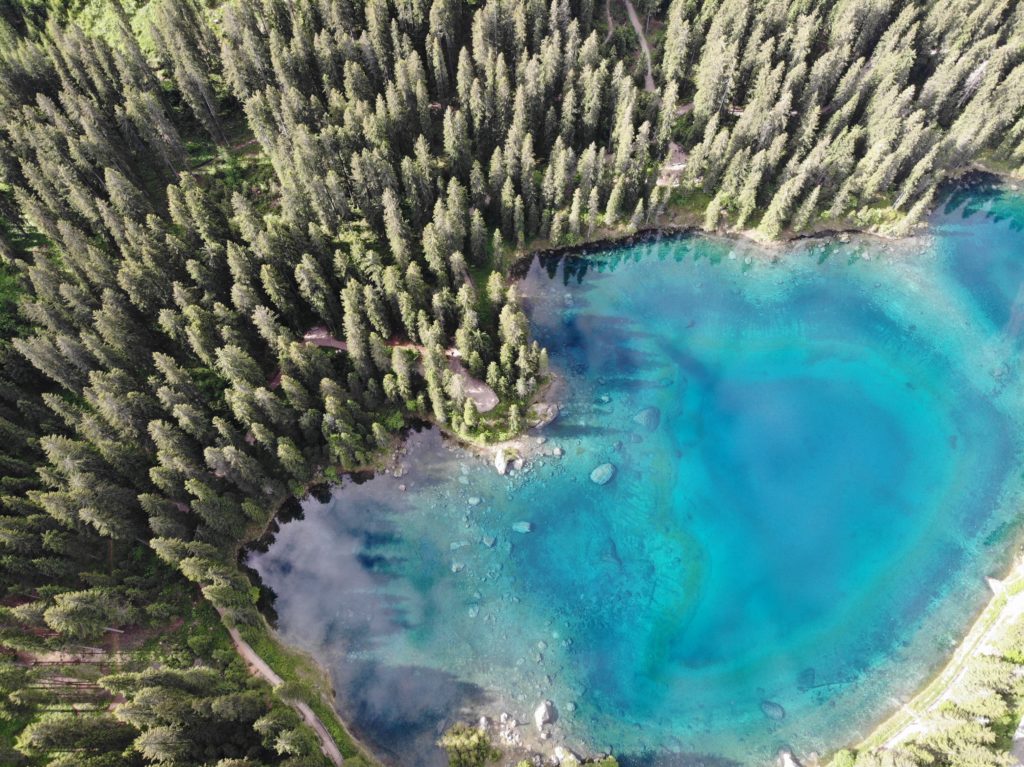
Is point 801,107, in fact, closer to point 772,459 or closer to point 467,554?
point 772,459

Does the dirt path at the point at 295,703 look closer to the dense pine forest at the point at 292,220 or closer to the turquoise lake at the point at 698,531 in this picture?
the dense pine forest at the point at 292,220

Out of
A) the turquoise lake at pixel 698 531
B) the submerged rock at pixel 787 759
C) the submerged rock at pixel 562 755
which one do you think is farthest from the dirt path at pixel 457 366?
the submerged rock at pixel 787 759

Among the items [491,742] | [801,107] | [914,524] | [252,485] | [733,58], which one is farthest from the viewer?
[801,107]

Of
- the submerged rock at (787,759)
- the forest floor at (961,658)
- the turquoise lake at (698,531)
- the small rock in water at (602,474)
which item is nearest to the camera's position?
the submerged rock at (787,759)

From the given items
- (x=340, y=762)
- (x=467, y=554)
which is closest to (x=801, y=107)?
(x=467, y=554)

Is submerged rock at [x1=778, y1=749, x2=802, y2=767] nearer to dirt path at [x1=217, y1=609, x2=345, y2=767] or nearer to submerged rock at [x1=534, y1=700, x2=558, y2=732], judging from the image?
submerged rock at [x1=534, y1=700, x2=558, y2=732]

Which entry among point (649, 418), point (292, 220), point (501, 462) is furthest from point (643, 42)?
point (501, 462)
